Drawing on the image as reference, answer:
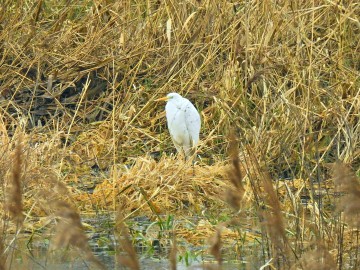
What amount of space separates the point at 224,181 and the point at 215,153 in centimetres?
73

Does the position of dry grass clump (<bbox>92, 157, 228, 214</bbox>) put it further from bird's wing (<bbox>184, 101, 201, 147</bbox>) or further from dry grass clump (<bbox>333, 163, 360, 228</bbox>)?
dry grass clump (<bbox>333, 163, 360, 228</bbox>)

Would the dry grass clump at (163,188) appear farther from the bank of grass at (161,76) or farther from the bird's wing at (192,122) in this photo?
the bird's wing at (192,122)

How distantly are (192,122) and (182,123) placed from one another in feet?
0.49

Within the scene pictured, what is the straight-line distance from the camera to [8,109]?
20.6 ft

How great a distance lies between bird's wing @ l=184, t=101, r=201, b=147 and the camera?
18.8 feet

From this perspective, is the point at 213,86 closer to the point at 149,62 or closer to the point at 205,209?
the point at 149,62

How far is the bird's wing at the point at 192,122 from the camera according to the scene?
18.8 feet

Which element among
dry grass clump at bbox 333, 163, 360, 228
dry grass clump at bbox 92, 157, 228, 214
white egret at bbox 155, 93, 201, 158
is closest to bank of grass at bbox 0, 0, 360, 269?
dry grass clump at bbox 92, 157, 228, 214

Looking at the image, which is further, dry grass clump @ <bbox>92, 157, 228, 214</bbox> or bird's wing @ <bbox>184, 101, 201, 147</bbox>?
bird's wing @ <bbox>184, 101, 201, 147</bbox>

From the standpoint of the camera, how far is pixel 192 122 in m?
5.82

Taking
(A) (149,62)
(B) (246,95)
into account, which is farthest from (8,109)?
(B) (246,95)

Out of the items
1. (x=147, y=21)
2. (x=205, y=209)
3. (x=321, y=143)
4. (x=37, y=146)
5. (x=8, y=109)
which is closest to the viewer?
(x=205, y=209)

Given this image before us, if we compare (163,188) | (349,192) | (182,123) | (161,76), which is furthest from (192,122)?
(349,192)

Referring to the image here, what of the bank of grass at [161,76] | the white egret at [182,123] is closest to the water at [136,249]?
the bank of grass at [161,76]
